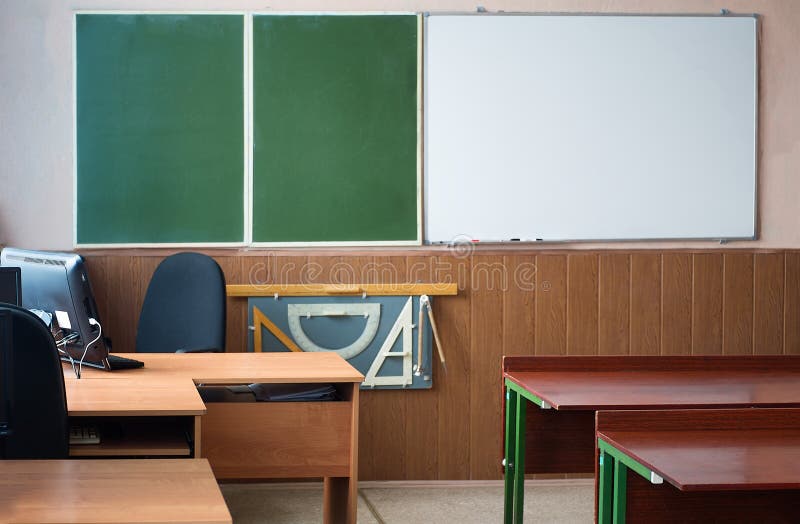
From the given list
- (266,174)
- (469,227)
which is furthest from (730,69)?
(266,174)

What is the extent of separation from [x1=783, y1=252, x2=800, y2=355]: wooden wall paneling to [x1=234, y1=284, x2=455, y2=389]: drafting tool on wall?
1.72 meters

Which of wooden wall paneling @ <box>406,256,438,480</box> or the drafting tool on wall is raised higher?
the drafting tool on wall

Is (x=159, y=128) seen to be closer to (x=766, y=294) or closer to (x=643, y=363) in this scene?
(x=643, y=363)

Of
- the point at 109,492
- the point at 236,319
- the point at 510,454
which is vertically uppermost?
the point at 236,319

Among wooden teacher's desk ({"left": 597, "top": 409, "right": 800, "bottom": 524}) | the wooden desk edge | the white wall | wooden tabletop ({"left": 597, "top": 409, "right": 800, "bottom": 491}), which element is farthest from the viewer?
the white wall

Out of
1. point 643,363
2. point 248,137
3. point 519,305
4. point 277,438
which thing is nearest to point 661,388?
point 643,363

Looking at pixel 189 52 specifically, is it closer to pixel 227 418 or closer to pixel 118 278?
pixel 118 278

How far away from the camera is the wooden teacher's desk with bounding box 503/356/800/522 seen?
2.77m

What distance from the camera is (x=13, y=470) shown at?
6.17ft

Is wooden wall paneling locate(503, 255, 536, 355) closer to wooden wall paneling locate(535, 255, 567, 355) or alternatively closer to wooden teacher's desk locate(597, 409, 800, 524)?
wooden wall paneling locate(535, 255, 567, 355)

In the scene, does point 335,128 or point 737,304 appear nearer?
point 335,128

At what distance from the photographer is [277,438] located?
3.08 meters

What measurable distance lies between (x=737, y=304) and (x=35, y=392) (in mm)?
3536

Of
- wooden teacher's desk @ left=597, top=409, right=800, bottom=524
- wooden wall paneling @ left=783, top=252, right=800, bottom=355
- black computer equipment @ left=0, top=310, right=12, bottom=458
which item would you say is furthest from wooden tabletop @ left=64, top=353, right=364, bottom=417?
wooden wall paneling @ left=783, top=252, right=800, bottom=355
